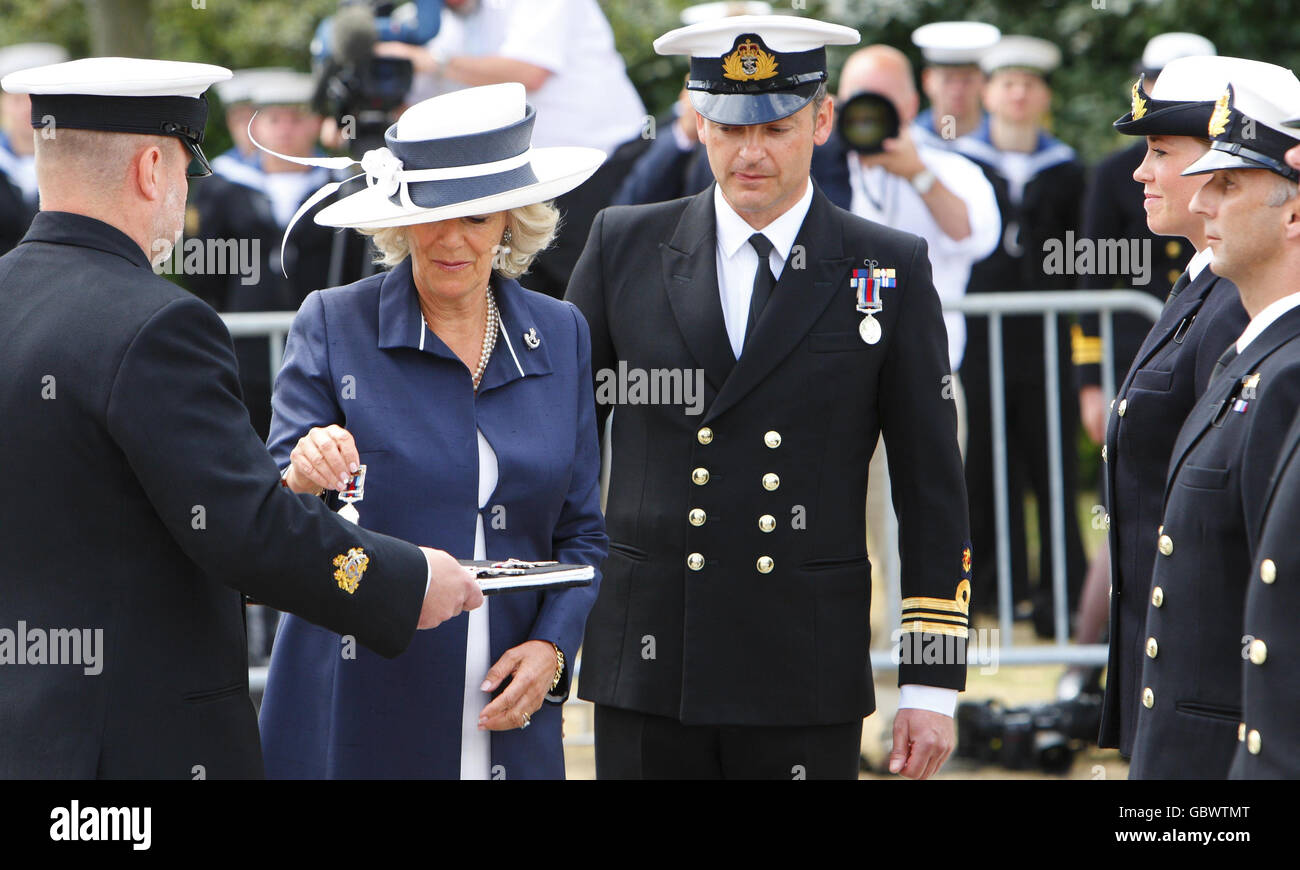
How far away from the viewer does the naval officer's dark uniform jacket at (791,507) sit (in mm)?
3479

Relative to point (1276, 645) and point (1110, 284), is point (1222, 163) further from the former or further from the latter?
point (1110, 284)

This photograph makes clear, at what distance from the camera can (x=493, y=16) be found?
6.48 meters

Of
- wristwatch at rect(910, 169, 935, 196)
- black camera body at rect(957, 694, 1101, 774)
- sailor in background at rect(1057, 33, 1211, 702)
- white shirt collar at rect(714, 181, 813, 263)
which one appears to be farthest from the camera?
wristwatch at rect(910, 169, 935, 196)

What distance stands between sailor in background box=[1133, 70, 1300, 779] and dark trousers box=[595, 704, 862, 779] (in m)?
0.72

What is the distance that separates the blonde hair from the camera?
3.40 meters

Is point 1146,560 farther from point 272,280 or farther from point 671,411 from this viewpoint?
point 272,280

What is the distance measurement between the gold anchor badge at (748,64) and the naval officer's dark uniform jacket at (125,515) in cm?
134

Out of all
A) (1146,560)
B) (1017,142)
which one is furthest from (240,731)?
(1017,142)

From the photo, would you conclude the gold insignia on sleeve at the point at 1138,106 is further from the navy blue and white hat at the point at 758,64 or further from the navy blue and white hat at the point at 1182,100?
the navy blue and white hat at the point at 758,64

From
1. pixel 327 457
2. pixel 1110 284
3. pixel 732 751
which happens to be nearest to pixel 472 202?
pixel 327 457

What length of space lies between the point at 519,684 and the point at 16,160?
Answer: 23.4 ft

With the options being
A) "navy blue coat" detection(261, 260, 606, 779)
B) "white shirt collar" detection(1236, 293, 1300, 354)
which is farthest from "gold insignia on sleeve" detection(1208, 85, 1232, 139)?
"navy blue coat" detection(261, 260, 606, 779)

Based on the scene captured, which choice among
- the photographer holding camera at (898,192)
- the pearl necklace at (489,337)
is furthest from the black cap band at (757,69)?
the photographer holding camera at (898,192)

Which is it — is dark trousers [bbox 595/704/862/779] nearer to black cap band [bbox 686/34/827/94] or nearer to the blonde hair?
the blonde hair
